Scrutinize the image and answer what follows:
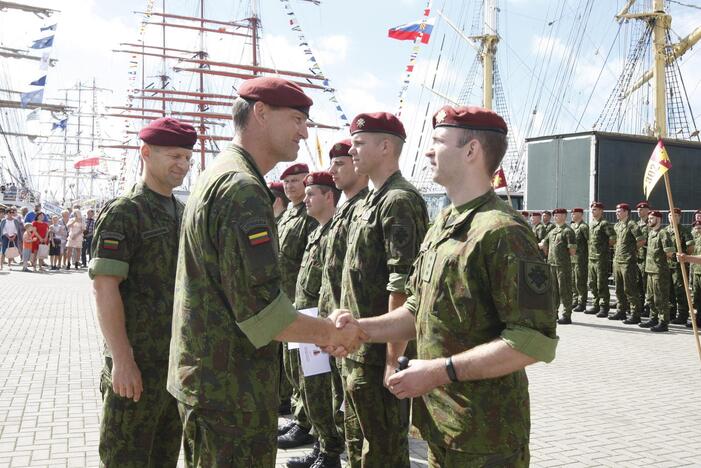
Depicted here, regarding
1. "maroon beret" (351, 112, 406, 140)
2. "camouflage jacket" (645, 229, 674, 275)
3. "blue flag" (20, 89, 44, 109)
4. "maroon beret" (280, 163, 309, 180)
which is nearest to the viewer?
"maroon beret" (351, 112, 406, 140)

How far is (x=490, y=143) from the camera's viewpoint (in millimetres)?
2301

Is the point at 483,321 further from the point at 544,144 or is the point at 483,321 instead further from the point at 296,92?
the point at 544,144

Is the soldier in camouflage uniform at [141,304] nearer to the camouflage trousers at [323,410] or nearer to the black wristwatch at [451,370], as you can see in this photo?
the camouflage trousers at [323,410]

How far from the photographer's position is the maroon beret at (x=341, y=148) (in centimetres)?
438

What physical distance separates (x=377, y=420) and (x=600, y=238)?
11.0 m

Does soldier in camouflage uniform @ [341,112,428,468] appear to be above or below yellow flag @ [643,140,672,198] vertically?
below

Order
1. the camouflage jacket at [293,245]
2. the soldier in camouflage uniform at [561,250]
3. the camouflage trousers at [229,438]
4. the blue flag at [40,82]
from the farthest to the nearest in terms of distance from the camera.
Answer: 1. the blue flag at [40,82]
2. the soldier in camouflage uniform at [561,250]
3. the camouflage jacket at [293,245]
4. the camouflage trousers at [229,438]

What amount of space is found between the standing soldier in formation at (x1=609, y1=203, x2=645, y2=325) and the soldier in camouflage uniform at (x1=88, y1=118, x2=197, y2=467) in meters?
10.9

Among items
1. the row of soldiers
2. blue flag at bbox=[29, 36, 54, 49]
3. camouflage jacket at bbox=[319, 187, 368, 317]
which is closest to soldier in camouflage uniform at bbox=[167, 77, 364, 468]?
camouflage jacket at bbox=[319, 187, 368, 317]

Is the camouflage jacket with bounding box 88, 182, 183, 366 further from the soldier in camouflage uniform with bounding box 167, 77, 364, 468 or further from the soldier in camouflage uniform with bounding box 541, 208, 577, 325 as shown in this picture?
the soldier in camouflage uniform with bounding box 541, 208, 577, 325

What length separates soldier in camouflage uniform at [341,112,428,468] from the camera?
3232 millimetres

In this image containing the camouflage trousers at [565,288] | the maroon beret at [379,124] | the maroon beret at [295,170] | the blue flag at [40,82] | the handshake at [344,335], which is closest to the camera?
the handshake at [344,335]

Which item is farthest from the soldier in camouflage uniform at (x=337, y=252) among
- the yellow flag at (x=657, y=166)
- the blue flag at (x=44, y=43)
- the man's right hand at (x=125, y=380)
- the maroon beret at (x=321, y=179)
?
the blue flag at (x=44, y=43)

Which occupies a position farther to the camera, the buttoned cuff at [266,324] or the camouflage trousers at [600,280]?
the camouflage trousers at [600,280]
